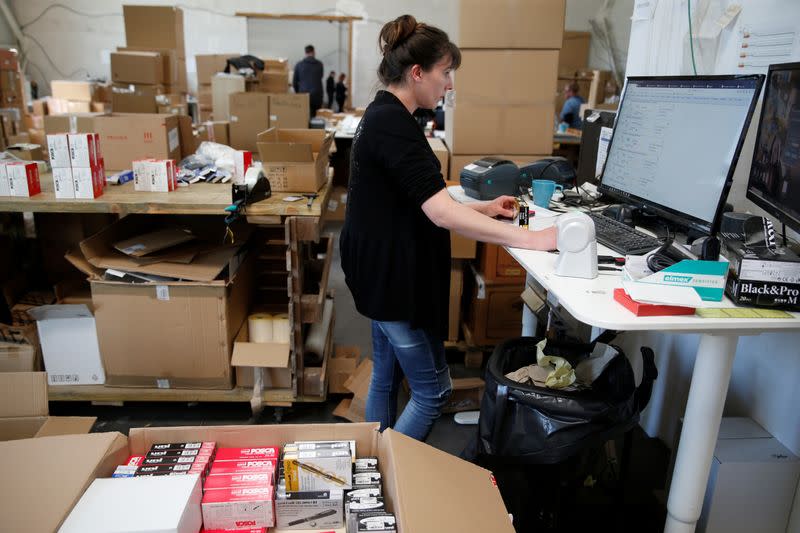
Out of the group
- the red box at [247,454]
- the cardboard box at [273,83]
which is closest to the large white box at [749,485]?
the red box at [247,454]

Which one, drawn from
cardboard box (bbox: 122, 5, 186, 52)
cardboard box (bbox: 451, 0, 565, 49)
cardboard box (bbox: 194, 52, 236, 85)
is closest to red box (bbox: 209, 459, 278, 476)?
cardboard box (bbox: 451, 0, 565, 49)

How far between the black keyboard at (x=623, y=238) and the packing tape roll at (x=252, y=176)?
1.26m

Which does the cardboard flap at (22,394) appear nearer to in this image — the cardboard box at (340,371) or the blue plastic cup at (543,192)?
the cardboard box at (340,371)

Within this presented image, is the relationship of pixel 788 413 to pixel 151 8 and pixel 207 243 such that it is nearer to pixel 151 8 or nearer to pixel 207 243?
pixel 207 243

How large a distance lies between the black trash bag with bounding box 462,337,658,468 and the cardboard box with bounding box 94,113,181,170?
202 cm

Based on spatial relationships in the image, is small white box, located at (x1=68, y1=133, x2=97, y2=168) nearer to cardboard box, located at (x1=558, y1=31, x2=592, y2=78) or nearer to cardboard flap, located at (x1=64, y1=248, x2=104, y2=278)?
cardboard flap, located at (x1=64, y1=248, x2=104, y2=278)

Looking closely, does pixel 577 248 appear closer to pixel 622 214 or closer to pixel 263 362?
pixel 622 214

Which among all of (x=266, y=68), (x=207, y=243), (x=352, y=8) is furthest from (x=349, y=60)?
(x=207, y=243)

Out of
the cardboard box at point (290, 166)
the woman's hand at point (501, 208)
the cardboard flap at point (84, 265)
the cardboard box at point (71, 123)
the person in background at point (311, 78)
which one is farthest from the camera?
the person in background at point (311, 78)

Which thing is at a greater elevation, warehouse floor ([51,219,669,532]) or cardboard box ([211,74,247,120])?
cardboard box ([211,74,247,120])

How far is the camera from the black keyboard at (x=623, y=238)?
4.95 ft

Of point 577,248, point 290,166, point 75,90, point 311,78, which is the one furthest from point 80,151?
point 311,78

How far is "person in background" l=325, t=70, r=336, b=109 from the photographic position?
8.62m

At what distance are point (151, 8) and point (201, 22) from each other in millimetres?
2832
